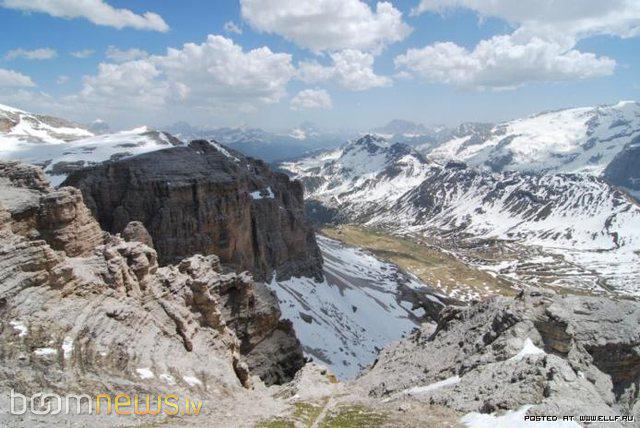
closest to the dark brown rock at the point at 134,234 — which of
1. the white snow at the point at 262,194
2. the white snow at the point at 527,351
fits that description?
the white snow at the point at 262,194

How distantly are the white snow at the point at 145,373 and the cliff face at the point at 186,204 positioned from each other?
53.6m

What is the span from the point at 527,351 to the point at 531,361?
163 inches

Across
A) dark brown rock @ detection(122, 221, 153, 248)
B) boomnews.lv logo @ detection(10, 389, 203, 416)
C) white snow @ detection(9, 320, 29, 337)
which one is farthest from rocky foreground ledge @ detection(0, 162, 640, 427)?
dark brown rock @ detection(122, 221, 153, 248)

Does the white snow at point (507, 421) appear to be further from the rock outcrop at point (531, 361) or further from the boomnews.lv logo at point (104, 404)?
the boomnews.lv logo at point (104, 404)

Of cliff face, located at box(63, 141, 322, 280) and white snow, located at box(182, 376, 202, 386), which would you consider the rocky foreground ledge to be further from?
cliff face, located at box(63, 141, 322, 280)

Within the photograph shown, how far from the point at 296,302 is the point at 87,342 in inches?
3048

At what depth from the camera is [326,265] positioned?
151750mm

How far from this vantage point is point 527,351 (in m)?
35.3

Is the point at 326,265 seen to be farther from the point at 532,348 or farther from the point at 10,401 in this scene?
the point at 10,401

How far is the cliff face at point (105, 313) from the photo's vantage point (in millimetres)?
26609

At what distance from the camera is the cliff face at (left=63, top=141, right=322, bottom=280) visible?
83188 millimetres

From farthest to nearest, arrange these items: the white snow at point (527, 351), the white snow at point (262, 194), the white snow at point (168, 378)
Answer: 1. the white snow at point (262, 194)
2. the white snow at point (527, 351)
3. the white snow at point (168, 378)

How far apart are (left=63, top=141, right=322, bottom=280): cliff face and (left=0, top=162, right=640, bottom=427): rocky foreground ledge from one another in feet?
89.9

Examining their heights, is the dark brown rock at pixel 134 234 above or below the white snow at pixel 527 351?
above
